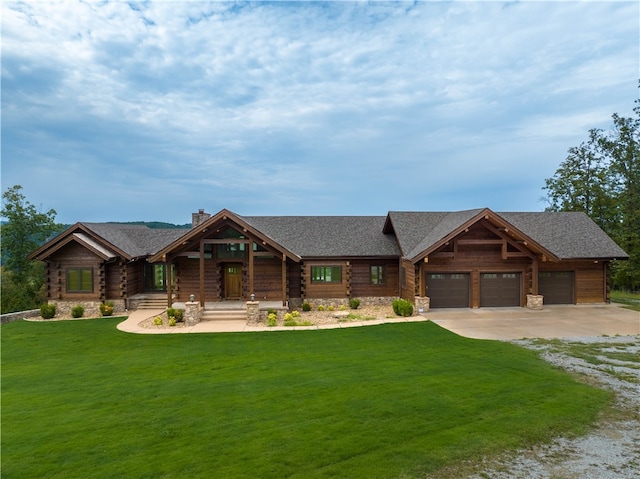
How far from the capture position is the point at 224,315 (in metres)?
19.1

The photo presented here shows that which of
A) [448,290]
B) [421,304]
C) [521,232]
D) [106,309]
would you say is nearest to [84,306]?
[106,309]

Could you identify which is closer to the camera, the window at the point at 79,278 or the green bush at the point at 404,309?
the green bush at the point at 404,309

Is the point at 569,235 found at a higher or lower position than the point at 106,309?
higher

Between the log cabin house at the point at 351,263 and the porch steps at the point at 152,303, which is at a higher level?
the log cabin house at the point at 351,263

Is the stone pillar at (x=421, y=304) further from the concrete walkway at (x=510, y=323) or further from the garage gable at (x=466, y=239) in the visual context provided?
the garage gable at (x=466, y=239)

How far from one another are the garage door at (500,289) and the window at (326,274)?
8.45 meters

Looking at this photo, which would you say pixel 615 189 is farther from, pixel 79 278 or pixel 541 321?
pixel 79 278

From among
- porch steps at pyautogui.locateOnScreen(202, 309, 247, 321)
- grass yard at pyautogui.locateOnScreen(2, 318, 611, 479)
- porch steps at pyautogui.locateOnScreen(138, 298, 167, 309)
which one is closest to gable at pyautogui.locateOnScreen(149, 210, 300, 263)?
porch steps at pyautogui.locateOnScreen(202, 309, 247, 321)

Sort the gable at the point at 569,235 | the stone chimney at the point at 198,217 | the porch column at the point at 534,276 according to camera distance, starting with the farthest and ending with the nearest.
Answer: the stone chimney at the point at 198,217, the gable at the point at 569,235, the porch column at the point at 534,276

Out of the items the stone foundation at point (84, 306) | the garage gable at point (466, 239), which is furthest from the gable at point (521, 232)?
the stone foundation at point (84, 306)

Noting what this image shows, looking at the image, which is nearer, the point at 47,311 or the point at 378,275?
the point at 47,311

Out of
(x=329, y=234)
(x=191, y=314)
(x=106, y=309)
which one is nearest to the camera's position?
(x=191, y=314)

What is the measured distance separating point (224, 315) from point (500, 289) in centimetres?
1581

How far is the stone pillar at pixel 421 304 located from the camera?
20141mm
